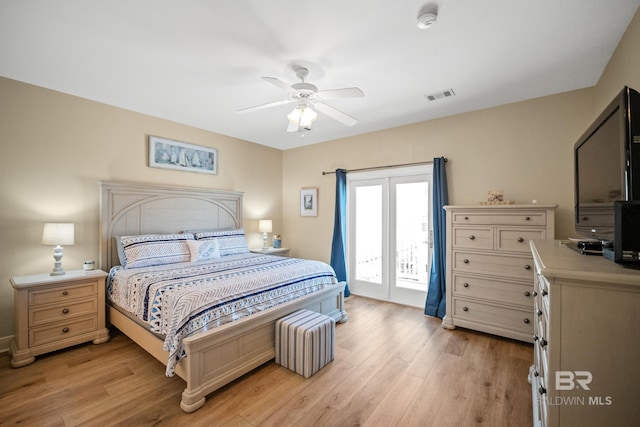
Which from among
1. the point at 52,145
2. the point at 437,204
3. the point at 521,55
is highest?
the point at 521,55

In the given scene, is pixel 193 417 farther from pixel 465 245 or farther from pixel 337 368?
pixel 465 245

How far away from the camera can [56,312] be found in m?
2.57

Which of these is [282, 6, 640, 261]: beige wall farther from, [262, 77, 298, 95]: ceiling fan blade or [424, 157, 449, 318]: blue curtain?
[262, 77, 298, 95]: ceiling fan blade

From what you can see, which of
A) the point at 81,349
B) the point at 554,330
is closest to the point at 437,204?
the point at 554,330

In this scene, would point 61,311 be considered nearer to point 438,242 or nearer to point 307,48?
point 307,48

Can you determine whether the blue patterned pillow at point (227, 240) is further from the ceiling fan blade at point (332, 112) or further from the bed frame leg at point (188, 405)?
the ceiling fan blade at point (332, 112)

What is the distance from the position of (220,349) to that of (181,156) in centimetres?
289

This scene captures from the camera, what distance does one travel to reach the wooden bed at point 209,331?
1941 millimetres

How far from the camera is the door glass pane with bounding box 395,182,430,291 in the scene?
3844mm

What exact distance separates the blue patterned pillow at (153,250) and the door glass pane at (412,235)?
115 inches

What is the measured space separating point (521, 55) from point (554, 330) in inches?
88.2

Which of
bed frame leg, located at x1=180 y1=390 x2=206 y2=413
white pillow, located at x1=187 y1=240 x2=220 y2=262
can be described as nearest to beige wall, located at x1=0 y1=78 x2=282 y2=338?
white pillow, located at x1=187 y1=240 x2=220 y2=262

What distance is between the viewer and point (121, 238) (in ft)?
10.2

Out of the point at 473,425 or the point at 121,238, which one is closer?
the point at 473,425
